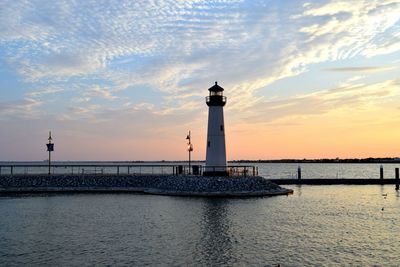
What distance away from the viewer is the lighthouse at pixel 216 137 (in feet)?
161

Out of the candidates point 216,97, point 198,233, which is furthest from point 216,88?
point 198,233

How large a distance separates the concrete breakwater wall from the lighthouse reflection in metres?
9.39

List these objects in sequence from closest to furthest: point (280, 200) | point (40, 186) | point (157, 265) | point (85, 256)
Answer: point (157, 265), point (85, 256), point (280, 200), point (40, 186)

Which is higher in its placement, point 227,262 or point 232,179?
point 232,179

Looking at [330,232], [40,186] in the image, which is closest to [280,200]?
[330,232]

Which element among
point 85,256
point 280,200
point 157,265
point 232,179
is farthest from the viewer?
point 232,179

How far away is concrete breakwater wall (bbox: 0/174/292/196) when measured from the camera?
4781 centimetres

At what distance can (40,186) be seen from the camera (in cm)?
5422

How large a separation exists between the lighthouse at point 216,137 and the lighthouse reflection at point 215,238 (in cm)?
1120

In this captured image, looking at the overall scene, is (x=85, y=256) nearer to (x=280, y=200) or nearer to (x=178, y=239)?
(x=178, y=239)

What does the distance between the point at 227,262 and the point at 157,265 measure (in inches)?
125

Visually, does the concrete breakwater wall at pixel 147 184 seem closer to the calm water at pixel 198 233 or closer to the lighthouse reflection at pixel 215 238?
the calm water at pixel 198 233

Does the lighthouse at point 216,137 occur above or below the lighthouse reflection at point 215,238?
above

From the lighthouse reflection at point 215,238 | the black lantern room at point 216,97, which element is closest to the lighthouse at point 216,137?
the black lantern room at point 216,97
